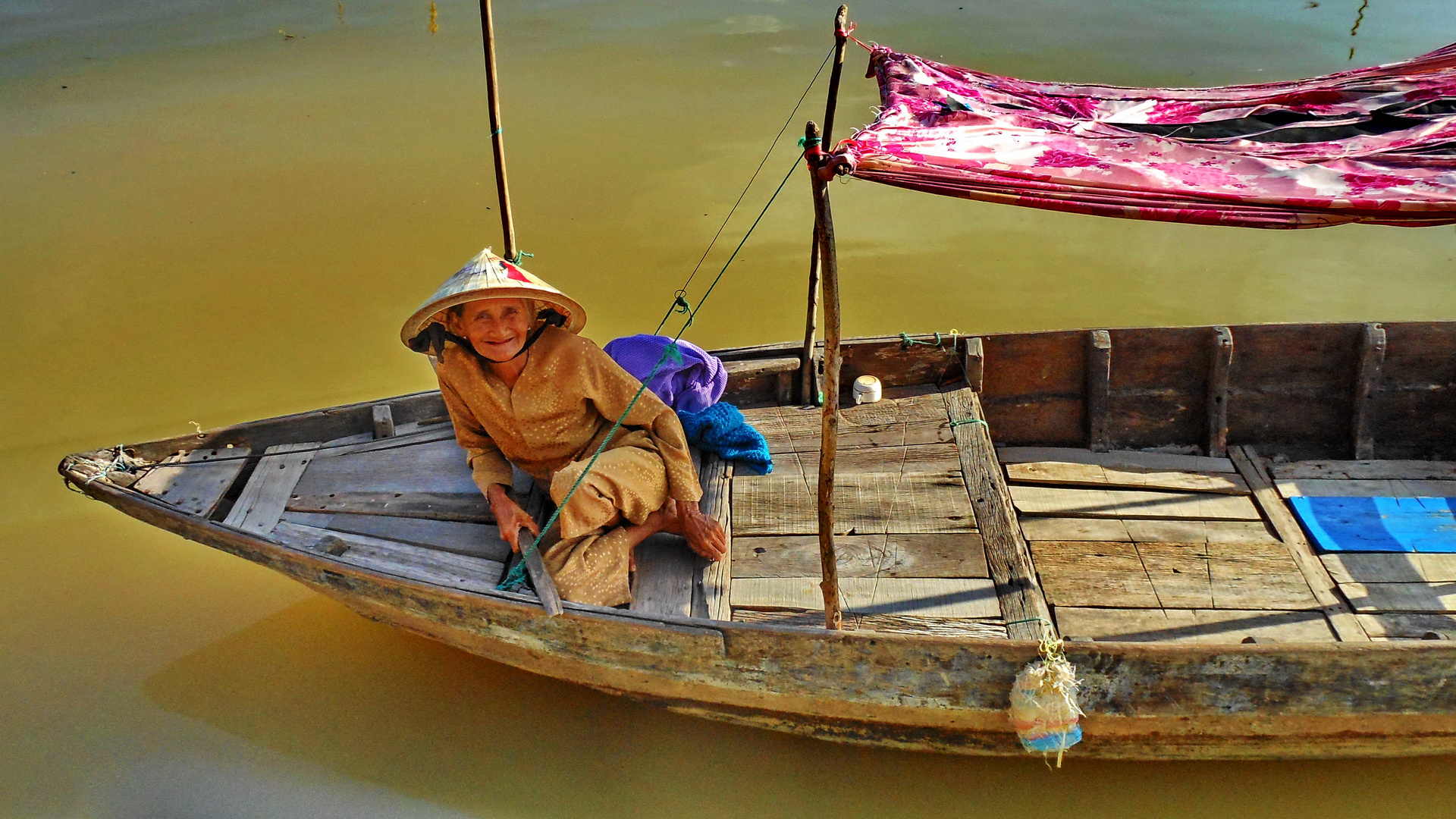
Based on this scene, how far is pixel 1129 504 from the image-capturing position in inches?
145

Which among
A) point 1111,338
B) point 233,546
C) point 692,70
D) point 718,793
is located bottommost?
point 718,793

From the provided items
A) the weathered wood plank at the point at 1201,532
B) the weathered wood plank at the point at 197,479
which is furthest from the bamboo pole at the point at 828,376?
the weathered wood plank at the point at 197,479

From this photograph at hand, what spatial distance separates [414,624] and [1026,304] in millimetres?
3855

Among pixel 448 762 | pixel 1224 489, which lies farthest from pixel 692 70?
pixel 448 762

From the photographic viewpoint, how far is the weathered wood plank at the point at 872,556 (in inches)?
123

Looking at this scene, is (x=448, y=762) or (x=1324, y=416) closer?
(x=448, y=762)

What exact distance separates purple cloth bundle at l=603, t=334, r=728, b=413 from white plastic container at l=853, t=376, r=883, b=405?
605 mm

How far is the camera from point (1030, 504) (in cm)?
369

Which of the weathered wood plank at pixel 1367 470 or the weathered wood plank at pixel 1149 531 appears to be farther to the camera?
the weathered wood plank at pixel 1367 470

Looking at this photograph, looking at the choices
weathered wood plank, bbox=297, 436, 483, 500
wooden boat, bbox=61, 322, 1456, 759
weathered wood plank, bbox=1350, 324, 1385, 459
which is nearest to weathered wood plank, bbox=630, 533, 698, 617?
wooden boat, bbox=61, 322, 1456, 759

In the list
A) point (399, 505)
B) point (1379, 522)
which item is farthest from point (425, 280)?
point (1379, 522)

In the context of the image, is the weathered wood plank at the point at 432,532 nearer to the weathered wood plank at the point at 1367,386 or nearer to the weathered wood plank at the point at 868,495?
the weathered wood plank at the point at 868,495

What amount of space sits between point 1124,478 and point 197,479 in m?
3.24

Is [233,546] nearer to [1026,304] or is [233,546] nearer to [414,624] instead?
[414,624]
